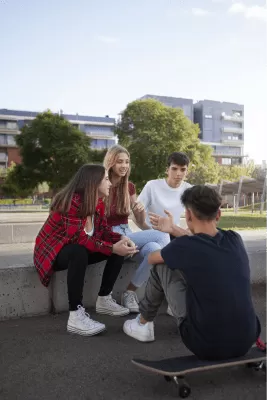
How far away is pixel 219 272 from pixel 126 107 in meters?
33.9

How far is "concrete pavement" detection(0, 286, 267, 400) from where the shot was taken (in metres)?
2.43

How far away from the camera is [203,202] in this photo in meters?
2.47

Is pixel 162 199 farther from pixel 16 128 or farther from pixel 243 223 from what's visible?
pixel 16 128

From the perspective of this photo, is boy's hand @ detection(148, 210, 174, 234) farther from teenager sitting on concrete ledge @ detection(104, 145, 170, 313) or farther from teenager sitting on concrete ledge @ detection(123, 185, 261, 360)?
teenager sitting on concrete ledge @ detection(123, 185, 261, 360)

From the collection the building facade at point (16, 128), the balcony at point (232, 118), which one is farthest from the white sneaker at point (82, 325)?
the balcony at point (232, 118)

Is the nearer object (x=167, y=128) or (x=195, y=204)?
(x=195, y=204)

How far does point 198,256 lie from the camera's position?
7.80 feet

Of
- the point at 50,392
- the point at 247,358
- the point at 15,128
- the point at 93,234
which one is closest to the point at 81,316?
the point at 93,234

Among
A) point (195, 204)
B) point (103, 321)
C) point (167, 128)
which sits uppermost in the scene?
point (167, 128)

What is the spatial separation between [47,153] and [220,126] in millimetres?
68631

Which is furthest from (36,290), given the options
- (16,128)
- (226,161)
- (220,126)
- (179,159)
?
(220,126)

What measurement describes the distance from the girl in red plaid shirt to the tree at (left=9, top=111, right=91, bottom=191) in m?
30.4

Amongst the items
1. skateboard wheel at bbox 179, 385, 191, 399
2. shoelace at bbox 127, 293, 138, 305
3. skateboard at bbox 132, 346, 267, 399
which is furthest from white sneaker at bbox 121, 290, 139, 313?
skateboard wheel at bbox 179, 385, 191, 399

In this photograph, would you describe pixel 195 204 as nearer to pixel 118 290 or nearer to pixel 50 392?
pixel 50 392
